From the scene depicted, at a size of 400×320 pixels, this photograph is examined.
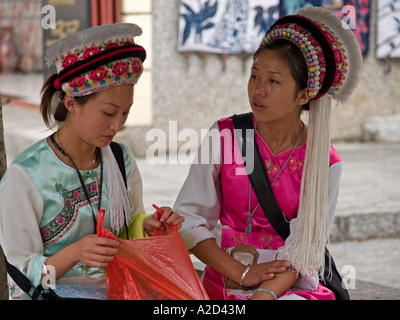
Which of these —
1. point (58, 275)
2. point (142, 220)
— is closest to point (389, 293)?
point (142, 220)

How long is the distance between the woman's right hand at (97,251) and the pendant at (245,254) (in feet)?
2.39

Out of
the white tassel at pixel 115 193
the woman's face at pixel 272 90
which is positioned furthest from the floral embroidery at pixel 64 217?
the woman's face at pixel 272 90

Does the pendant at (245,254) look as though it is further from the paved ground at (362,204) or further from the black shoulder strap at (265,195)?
the paved ground at (362,204)

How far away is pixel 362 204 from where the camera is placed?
19.4 feet

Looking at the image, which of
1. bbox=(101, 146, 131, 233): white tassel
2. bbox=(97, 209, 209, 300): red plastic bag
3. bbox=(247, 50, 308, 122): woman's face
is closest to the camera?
bbox=(97, 209, 209, 300): red plastic bag

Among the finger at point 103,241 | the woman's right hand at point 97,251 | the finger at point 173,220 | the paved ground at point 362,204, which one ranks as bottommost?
the paved ground at point 362,204

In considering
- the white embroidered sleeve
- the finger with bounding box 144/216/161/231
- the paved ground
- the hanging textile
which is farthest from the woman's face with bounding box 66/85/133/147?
the hanging textile

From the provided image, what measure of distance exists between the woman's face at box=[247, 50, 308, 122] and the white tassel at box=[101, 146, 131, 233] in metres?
0.62

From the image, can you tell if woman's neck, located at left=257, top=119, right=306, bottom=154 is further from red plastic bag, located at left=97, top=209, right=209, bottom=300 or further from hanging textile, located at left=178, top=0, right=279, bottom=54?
hanging textile, located at left=178, top=0, right=279, bottom=54

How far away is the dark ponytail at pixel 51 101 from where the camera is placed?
8.61ft

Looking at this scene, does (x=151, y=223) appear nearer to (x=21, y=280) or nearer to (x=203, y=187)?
(x=203, y=187)

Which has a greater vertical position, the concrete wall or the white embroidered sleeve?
the concrete wall

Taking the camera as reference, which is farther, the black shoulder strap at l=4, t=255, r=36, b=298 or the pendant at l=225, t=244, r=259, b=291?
the pendant at l=225, t=244, r=259, b=291

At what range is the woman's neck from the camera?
2965 mm
